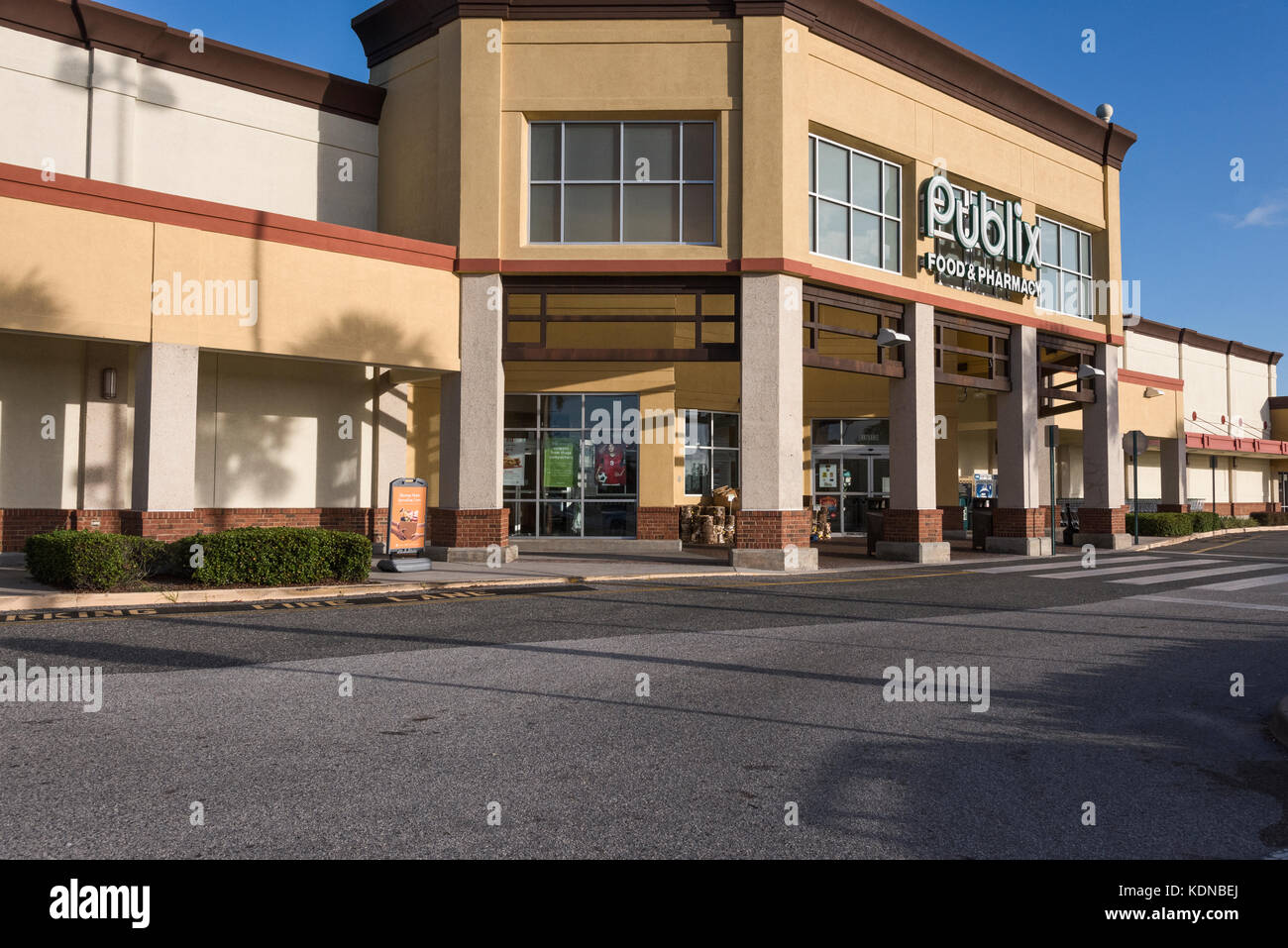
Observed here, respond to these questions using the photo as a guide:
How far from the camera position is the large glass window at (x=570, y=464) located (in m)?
23.8

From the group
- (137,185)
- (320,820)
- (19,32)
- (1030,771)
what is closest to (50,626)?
(320,820)

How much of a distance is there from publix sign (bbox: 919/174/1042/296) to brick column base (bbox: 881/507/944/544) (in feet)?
19.2

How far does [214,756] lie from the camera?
18.5 feet

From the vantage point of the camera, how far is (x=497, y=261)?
19453mm

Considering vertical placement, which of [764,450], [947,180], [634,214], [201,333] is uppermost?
[947,180]

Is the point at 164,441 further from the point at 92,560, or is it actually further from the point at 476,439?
the point at 476,439

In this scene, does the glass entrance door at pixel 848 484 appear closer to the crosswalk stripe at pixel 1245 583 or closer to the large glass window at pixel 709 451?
the large glass window at pixel 709 451

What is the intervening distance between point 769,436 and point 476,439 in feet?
19.2

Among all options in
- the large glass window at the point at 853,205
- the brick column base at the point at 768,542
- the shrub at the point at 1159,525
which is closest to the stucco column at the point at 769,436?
the brick column base at the point at 768,542

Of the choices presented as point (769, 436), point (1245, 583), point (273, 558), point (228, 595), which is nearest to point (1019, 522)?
point (1245, 583)

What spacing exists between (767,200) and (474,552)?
9174 millimetres

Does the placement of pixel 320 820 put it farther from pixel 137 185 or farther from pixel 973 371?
pixel 973 371

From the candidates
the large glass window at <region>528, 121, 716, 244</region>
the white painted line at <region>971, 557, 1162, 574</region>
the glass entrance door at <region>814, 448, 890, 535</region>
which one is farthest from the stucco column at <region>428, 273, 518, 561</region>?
the glass entrance door at <region>814, 448, 890, 535</region>

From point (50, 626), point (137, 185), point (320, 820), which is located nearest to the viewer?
point (320, 820)
